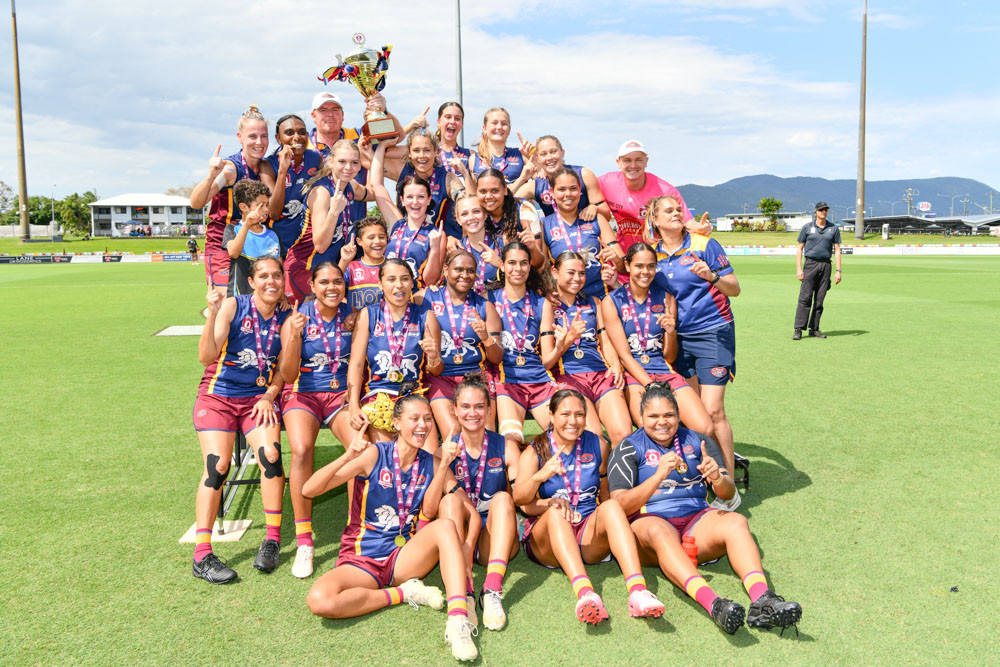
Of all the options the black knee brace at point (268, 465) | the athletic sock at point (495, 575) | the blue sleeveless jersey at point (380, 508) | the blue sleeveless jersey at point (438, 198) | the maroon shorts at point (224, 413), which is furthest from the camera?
the blue sleeveless jersey at point (438, 198)

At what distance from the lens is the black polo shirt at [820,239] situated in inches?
489

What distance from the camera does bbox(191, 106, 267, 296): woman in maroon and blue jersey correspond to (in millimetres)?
5359

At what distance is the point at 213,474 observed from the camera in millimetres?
4297

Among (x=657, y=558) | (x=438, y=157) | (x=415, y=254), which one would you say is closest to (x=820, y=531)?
(x=657, y=558)

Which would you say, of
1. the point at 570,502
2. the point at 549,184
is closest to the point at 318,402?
the point at 570,502

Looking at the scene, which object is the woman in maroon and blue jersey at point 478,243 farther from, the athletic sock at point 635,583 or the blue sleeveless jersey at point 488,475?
the athletic sock at point 635,583

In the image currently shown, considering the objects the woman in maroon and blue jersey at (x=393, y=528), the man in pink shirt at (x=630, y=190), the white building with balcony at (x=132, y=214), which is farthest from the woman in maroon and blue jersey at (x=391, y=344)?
the white building with balcony at (x=132, y=214)

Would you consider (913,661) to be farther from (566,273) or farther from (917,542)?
(566,273)

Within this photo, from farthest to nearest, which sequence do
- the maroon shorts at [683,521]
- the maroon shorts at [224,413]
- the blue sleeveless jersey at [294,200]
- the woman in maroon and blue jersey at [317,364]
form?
1. the blue sleeveless jersey at [294,200]
2. the woman in maroon and blue jersey at [317,364]
3. the maroon shorts at [224,413]
4. the maroon shorts at [683,521]

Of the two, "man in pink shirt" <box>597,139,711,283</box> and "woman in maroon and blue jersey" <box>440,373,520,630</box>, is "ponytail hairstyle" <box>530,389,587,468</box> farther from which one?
"man in pink shirt" <box>597,139,711,283</box>

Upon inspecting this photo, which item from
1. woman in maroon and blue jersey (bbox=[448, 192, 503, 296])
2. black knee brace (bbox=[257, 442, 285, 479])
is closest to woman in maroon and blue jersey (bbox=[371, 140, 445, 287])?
woman in maroon and blue jersey (bbox=[448, 192, 503, 296])

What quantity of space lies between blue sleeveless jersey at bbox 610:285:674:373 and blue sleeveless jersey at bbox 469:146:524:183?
66.4 inches

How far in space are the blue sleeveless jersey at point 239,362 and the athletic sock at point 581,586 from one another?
2.39 metres

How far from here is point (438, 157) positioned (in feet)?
20.4
